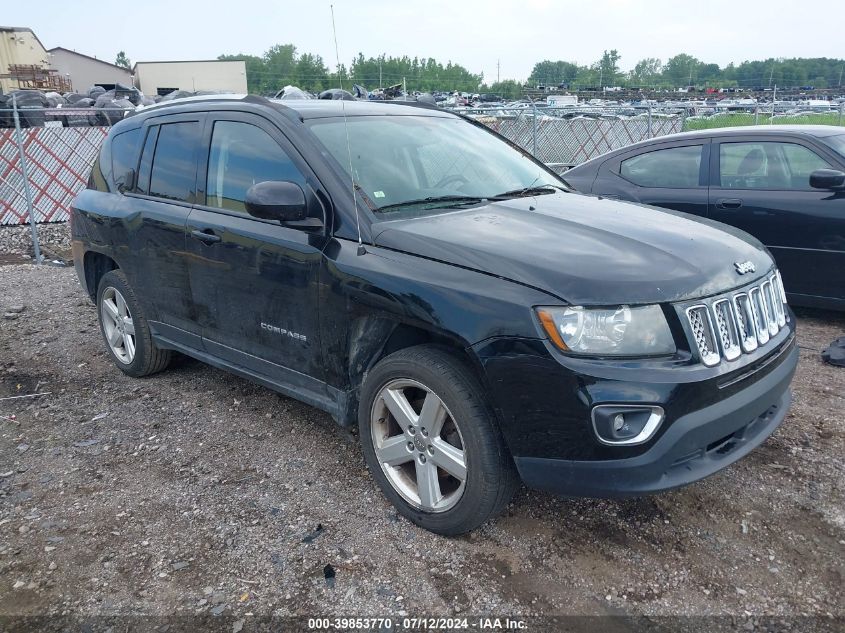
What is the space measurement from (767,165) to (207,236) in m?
4.62

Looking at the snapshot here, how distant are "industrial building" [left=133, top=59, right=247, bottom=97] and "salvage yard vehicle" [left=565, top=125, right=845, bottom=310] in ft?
133

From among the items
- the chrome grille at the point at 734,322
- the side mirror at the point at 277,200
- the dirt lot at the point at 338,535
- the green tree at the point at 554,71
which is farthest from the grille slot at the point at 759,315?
the green tree at the point at 554,71

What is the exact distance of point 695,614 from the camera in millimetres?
2471

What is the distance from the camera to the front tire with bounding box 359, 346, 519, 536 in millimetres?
2674

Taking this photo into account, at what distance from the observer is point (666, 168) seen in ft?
20.6

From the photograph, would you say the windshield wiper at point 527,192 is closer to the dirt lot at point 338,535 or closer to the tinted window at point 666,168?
the dirt lot at point 338,535

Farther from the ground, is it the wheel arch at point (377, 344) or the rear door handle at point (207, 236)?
the rear door handle at point (207, 236)

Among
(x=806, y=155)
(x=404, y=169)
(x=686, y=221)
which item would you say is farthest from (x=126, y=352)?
(x=806, y=155)

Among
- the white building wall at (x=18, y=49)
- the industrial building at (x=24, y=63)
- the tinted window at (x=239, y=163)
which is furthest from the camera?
the white building wall at (x=18, y=49)

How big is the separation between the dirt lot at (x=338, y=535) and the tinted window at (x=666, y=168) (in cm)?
252

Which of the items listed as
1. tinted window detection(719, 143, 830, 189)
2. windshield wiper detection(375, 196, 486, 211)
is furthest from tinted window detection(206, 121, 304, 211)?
tinted window detection(719, 143, 830, 189)

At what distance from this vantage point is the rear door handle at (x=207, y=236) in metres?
3.67

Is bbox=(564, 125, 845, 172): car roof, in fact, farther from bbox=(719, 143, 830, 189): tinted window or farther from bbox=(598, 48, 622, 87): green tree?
bbox=(598, 48, 622, 87): green tree

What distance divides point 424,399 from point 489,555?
696mm
